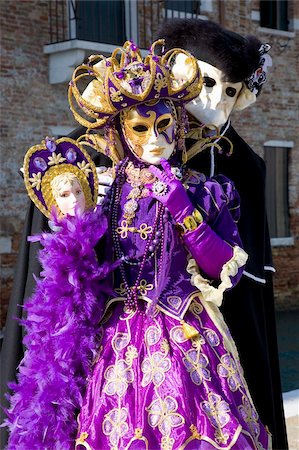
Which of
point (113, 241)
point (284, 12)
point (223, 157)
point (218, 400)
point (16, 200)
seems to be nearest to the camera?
point (218, 400)

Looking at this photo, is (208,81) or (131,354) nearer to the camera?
(131,354)

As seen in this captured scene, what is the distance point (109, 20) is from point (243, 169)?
723cm

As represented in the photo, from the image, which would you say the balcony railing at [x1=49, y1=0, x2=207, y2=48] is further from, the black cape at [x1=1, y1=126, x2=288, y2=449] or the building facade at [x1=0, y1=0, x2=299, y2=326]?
the black cape at [x1=1, y1=126, x2=288, y2=449]

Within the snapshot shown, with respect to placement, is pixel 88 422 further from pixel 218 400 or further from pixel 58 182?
pixel 58 182

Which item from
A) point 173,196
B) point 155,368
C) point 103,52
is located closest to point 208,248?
point 173,196

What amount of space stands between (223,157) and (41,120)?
6167mm

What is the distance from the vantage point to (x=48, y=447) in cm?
301

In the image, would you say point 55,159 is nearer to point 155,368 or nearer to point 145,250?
point 145,250

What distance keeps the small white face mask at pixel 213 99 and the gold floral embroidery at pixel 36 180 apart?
87 centimetres

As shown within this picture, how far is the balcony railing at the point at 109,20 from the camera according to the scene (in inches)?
395

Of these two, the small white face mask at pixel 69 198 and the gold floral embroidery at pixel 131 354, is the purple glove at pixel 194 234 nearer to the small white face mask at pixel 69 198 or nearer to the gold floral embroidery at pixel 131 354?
the small white face mask at pixel 69 198

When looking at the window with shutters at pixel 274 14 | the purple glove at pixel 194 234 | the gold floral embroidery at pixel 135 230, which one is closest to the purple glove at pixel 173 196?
the purple glove at pixel 194 234

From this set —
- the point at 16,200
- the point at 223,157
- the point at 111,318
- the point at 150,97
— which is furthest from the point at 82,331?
the point at 16,200

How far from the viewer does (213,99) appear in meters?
3.79
